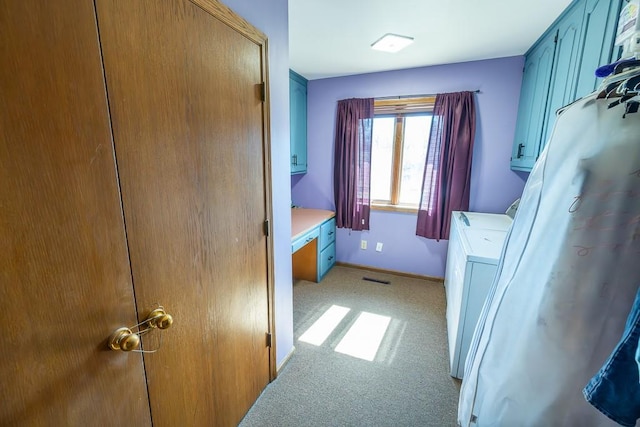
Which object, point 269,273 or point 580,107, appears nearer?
point 580,107

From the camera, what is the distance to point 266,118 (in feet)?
4.58

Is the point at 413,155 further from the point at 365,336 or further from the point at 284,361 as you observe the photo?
the point at 284,361

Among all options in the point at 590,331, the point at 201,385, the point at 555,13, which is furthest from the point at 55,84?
the point at 555,13

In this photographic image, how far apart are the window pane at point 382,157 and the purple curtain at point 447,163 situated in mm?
455

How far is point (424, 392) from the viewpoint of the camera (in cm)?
171

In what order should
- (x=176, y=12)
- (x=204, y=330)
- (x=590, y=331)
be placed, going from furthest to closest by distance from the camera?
(x=204, y=330), (x=176, y=12), (x=590, y=331)

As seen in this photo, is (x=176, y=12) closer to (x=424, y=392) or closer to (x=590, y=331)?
(x=590, y=331)

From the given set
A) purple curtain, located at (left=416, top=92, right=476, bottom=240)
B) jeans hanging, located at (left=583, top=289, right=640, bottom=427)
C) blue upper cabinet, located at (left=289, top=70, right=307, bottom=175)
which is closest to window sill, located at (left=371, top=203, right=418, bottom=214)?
purple curtain, located at (left=416, top=92, right=476, bottom=240)

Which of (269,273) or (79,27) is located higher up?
(79,27)

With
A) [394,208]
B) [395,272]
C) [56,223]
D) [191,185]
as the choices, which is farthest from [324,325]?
[56,223]

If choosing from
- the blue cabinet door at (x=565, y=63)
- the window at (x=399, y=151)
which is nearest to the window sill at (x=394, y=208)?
the window at (x=399, y=151)

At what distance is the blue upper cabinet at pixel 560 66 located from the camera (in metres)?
1.32

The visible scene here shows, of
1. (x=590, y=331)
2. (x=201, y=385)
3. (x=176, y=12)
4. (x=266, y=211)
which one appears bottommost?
(x=201, y=385)

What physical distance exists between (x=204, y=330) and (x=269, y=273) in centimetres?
50
